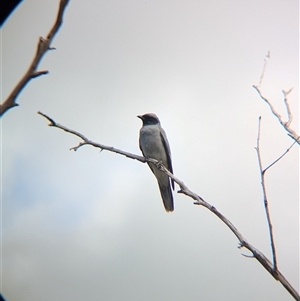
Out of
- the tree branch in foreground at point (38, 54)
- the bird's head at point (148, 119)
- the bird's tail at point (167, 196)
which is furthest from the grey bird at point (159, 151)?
the tree branch in foreground at point (38, 54)

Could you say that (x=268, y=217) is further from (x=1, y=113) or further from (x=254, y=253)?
(x=1, y=113)

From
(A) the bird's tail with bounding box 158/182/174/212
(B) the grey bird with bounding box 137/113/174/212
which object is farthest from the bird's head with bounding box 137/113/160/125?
(A) the bird's tail with bounding box 158/182/174/212

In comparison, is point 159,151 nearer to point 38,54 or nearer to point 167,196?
point 167,196

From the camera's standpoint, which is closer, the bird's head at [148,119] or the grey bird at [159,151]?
the grey bird at [159,151]

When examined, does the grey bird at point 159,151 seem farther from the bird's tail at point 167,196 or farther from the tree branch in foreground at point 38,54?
the tree branch in foreground at point 38,54

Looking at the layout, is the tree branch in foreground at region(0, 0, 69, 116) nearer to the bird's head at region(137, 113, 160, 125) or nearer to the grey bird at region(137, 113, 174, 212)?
the grey bird at region(137, 113, 174, 212)

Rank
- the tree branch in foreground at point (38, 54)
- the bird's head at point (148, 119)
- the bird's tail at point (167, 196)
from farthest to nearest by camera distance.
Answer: the bird's head at point (148, 119)
the bird's tail at point (167, 196)
the tree branch in foreground at point (38, 54)

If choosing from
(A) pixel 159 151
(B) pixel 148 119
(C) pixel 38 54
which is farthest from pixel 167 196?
(C) pixel 38 54

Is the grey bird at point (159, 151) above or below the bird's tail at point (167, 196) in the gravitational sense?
above

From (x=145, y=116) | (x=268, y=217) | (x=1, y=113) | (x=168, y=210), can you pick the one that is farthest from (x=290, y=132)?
(x=145, y=116)
